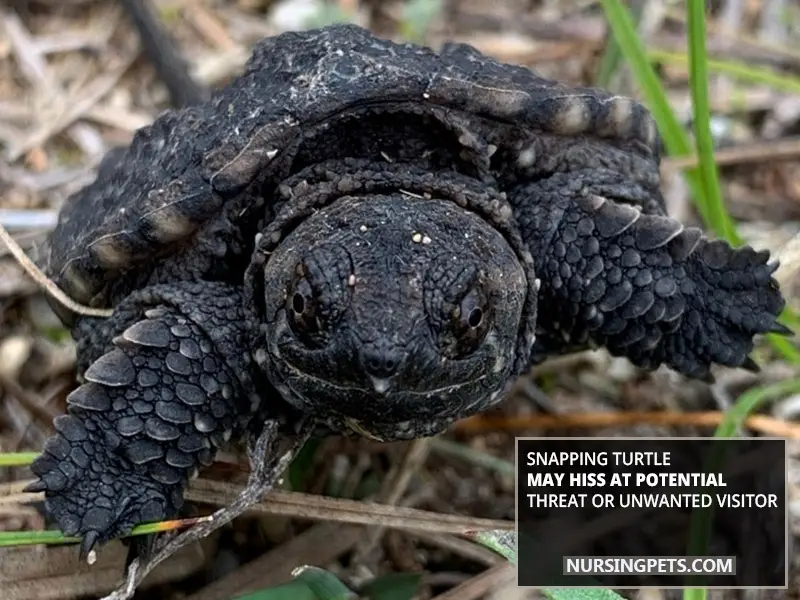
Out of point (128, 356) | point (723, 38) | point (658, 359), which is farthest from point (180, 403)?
point (723, 38)

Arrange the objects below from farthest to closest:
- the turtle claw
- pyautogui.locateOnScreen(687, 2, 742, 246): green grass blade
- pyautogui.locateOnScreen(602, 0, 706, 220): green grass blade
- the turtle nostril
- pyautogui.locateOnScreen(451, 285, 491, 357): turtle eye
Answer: pyautogui.locateOnScreen(602, 0, 706, 220): green grass blade → pyautogui.locateOnScreen(687, 2, 742, 246): green grass blade → the turtle claw → pyautogui.locateOnScreen(451, 285, 491, 357): turtle eye → the turtle nostril

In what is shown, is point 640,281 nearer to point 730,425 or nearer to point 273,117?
point 730,425

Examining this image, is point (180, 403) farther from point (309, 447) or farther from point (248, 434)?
point (309, 447)

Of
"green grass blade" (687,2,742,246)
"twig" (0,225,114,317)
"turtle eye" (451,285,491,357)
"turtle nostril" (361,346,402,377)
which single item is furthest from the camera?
"green grass blade" (687,2,742,246)

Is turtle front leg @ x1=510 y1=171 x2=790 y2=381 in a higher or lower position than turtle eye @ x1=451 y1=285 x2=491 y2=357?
higher

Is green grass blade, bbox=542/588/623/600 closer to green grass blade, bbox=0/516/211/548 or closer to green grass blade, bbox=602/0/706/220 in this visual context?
green grass blade, bbox=0/516/211/548

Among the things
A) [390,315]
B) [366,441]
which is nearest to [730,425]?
[366,441]

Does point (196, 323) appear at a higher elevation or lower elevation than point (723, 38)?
lower

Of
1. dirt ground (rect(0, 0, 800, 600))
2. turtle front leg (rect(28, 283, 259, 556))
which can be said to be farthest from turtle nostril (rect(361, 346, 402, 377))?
dirt ground (rect(0, 0, 800, 600))
